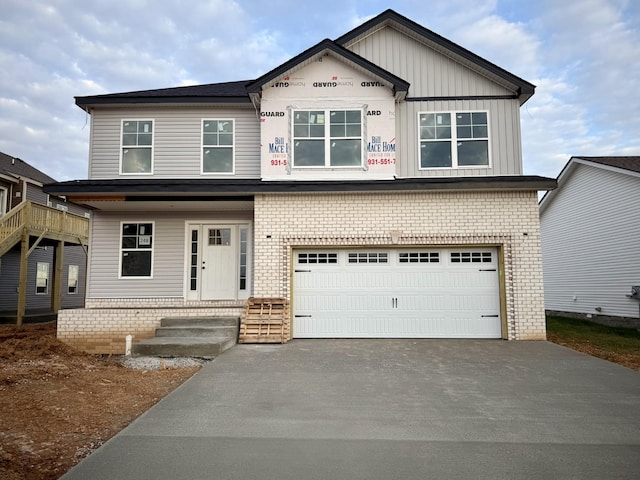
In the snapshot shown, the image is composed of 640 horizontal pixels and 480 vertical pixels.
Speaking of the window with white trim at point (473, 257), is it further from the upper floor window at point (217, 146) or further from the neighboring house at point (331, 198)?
the upper floor window at point (217, 146)

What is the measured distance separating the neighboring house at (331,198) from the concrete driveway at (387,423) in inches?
100

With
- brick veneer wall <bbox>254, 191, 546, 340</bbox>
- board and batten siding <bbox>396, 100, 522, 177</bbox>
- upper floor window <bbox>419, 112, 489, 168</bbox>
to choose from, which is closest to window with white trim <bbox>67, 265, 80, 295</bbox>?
brick veneer wall <bbox>254, 191, 546, 340</bbox>

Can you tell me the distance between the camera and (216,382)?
648 cm

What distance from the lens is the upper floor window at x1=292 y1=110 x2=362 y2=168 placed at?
10820mm

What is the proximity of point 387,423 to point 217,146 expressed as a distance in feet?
29.1

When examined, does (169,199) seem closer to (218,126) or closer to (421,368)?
(218,126)

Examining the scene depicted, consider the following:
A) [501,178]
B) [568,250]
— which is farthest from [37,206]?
[568,250]

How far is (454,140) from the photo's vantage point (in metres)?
11.1

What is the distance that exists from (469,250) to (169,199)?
24.7 ft

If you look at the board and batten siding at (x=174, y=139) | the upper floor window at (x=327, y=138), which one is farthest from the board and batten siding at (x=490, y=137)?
the board and batten siding at (x=174, y=139)

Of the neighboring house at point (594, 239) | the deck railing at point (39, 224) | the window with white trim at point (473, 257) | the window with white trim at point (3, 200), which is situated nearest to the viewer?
the window with white trim at point (473, 257)

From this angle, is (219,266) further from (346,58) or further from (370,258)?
(346,58)

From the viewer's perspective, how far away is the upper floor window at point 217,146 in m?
11.5

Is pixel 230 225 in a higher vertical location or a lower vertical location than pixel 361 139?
lower
